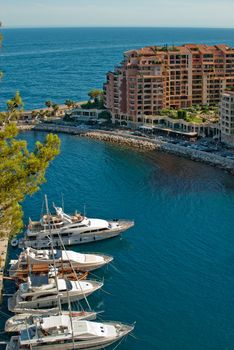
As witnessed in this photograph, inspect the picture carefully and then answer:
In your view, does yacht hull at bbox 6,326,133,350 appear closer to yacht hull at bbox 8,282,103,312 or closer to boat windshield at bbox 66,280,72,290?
yacht hull at bbox 8,282,103,312

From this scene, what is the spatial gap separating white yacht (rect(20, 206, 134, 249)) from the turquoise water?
Result: 35.5 inches

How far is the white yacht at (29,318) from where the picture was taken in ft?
107

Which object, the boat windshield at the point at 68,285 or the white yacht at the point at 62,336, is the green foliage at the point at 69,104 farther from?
→ the white yacht at the point at 62,336

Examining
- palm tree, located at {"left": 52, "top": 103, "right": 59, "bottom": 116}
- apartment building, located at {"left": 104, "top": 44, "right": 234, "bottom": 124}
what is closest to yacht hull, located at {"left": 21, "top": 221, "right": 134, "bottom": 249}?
apartment building, located at {"left": 104, "top": 44, "right": 234, "bottom": 124}

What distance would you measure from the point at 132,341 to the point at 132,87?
58.4m

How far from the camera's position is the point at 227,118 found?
74.1 metres

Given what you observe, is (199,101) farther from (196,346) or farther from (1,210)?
(1,210)

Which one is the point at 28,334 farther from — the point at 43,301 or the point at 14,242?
the point at 14,242

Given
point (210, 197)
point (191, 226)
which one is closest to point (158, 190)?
point (210, 197)

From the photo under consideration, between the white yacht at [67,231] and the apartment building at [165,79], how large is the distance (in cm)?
4204

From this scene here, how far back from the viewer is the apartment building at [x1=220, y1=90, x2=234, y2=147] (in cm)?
7306

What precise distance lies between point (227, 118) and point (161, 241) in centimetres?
3258

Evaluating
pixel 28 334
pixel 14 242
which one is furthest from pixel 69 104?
pixel 28 334

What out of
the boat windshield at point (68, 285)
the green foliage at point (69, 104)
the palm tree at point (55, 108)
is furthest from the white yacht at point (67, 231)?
the green foliage at point (69, 104)
